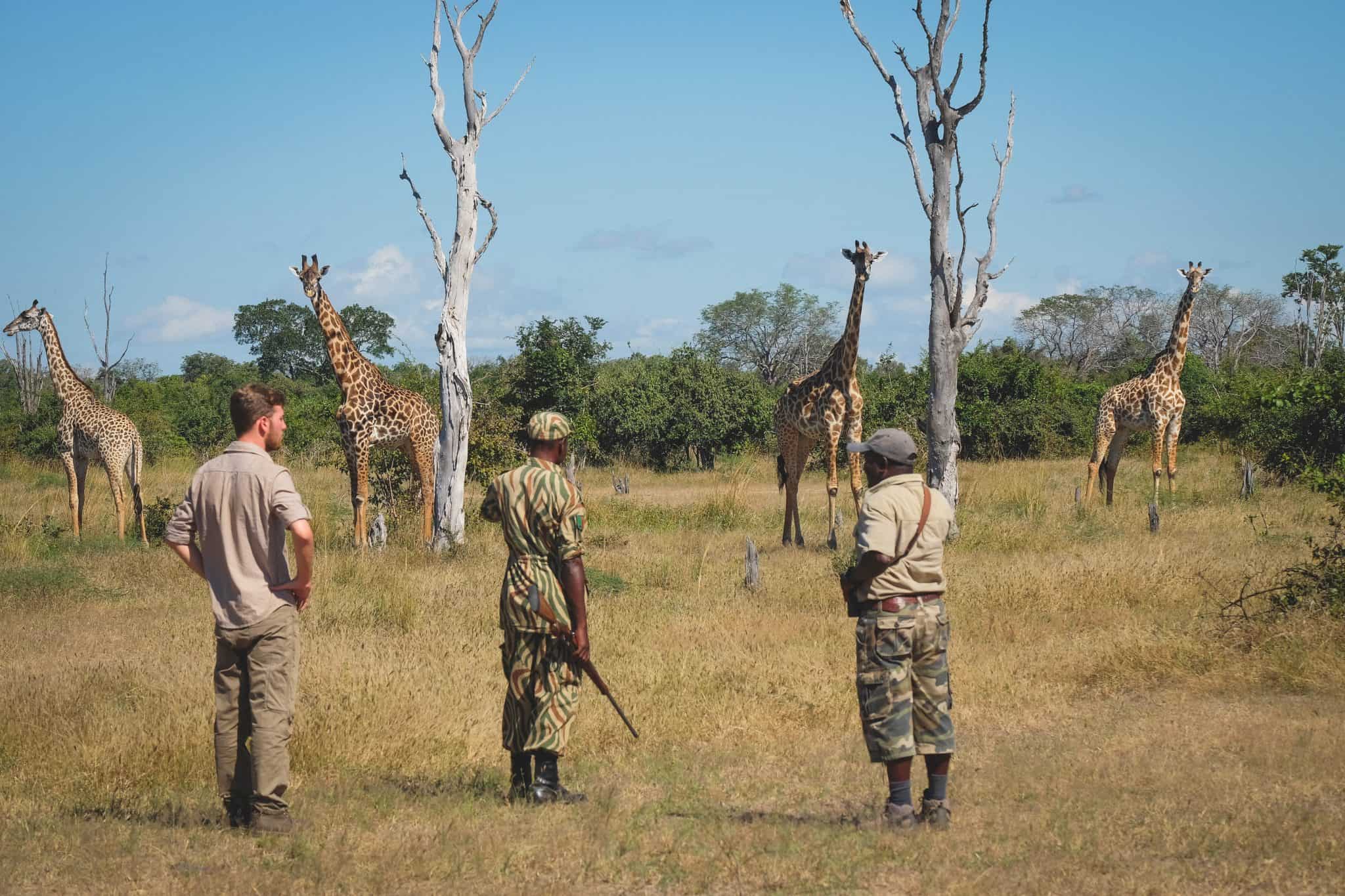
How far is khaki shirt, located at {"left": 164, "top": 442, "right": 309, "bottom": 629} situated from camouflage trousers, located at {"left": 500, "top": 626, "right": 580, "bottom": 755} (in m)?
1.08

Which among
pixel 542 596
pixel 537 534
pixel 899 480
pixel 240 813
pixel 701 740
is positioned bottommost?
pixel 701 740

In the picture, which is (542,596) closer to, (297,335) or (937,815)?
(937,815)

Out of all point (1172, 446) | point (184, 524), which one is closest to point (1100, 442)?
point (1172, 446)

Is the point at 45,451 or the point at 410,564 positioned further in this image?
the point at 45,451

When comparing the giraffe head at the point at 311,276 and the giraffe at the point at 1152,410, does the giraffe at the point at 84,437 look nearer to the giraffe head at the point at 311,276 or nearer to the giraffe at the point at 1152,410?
the giraffe head at the point at 311,276

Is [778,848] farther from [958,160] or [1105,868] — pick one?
[958,160]

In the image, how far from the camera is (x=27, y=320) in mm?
16641

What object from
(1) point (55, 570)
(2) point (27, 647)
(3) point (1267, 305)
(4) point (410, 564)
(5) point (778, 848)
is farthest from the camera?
(3) point (1267, 305)

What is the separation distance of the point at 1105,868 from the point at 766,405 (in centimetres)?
2263

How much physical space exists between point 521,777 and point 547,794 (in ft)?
0.61

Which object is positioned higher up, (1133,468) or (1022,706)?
(1133,468)

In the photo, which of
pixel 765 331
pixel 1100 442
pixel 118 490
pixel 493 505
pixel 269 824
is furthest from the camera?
pixel 765 331

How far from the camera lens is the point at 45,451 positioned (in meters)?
26.9

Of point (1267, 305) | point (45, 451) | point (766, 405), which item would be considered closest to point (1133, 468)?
point (766, 405)
